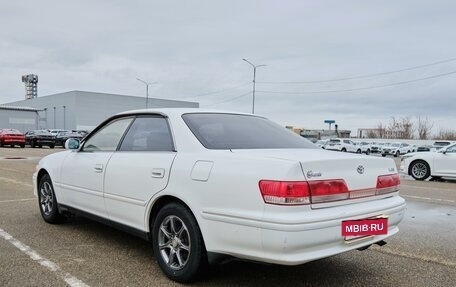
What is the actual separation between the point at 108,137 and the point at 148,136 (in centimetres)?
85

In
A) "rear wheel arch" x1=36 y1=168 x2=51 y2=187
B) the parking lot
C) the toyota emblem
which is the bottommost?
the parking lot

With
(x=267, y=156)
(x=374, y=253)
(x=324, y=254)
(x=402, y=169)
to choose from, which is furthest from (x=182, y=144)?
(x=402, y=169)

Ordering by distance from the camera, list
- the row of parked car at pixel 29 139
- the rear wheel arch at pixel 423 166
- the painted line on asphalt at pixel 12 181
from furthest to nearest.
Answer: the row of parked car at pixel 29 139, the rear wheel arch at pixel 423 166, the painted line on asphalt at pixel 12 181

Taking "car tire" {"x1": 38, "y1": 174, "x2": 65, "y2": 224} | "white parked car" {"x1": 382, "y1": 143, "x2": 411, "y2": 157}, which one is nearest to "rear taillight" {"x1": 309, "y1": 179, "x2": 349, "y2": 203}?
"car tire" {"x1": 38, "y1": 174, "x2": 65, "y2": 224}

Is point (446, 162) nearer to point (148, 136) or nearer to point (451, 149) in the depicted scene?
point (451, 149)

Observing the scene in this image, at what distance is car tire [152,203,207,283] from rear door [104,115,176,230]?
9.5 inches

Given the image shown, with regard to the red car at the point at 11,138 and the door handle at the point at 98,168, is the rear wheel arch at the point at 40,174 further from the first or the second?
the red car at the point at 11,138

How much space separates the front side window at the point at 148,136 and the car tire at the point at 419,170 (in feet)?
41.6

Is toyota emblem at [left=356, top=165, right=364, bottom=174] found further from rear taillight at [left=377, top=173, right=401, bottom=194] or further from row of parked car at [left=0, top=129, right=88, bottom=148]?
row of parked car at [left=0, top=129, right=88, bottom=148]

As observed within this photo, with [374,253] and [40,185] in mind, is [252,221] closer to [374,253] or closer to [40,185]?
[374,253]

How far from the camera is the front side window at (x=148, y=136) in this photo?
14.9ft

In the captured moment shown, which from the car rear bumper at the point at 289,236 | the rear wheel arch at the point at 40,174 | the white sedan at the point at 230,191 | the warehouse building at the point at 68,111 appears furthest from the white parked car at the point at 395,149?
the car rear bumper at the point at 289,236

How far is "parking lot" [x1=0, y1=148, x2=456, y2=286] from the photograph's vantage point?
417cm

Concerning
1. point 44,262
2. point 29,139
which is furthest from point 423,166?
point 29,139
